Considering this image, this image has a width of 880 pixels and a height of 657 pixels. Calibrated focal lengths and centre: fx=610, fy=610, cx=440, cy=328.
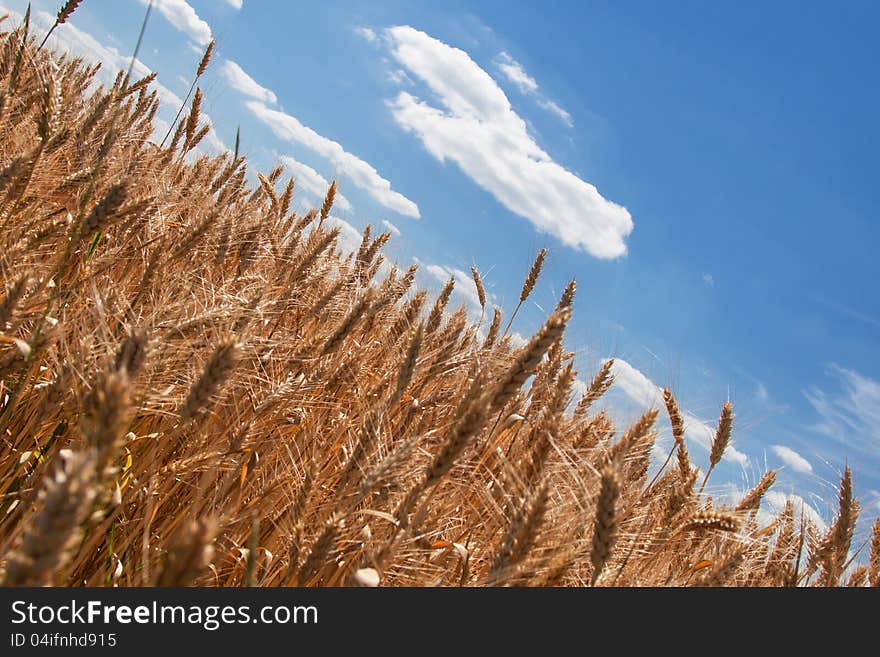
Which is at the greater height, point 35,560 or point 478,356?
point 478,356

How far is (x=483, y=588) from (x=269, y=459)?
1188 millimetres

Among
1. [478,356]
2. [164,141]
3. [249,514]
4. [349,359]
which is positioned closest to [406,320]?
[478,356]

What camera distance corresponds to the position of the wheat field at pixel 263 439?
1.31m

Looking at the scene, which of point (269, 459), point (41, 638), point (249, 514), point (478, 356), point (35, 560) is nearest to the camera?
point (35, 560)

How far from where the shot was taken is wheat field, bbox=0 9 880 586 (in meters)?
1.31

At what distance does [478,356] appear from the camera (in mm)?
3023

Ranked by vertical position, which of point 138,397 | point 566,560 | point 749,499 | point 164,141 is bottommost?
point 566,560

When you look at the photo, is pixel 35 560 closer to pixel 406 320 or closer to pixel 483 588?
pixel 483 588

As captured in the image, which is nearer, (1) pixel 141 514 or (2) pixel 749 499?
(1) pixel 141 514

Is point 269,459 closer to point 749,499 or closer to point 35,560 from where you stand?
point 35,560

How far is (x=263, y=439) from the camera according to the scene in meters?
2.27

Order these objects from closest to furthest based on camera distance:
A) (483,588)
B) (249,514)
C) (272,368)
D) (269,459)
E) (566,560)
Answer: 1. (483,588)
2. (566,560)
3. (249,514)
4. (269,459)
5. (272,368)

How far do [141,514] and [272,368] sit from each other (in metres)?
0.73

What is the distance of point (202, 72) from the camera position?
4.67 metres
